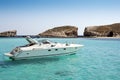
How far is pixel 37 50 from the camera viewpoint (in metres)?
25.7

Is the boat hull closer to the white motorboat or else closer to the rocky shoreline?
the white motorboat

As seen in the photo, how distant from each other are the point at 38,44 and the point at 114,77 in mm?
11278

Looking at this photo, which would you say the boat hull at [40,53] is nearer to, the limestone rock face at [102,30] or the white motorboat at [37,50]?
the white motorboat at [37,50]

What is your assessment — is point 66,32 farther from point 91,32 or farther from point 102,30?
point 102,30

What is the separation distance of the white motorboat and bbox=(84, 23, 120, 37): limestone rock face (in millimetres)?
148145

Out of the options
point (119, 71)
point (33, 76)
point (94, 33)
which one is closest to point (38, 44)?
point (33, 76)

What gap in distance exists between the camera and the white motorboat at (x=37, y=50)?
24.8 m

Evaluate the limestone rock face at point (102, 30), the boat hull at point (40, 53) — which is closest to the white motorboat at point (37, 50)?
the boat hull at point (40, 53)

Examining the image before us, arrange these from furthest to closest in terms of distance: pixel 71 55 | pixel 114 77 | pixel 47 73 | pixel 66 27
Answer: pixel 66 27
pixel 71 55
pixel 47 73
pixel 114 77

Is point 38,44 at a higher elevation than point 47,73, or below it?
higher

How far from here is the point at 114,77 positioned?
675 inches

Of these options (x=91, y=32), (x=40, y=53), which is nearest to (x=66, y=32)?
(x=91, y=32)

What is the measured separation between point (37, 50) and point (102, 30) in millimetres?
161587

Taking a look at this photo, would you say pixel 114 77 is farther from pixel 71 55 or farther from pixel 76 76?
pixel 71 55
